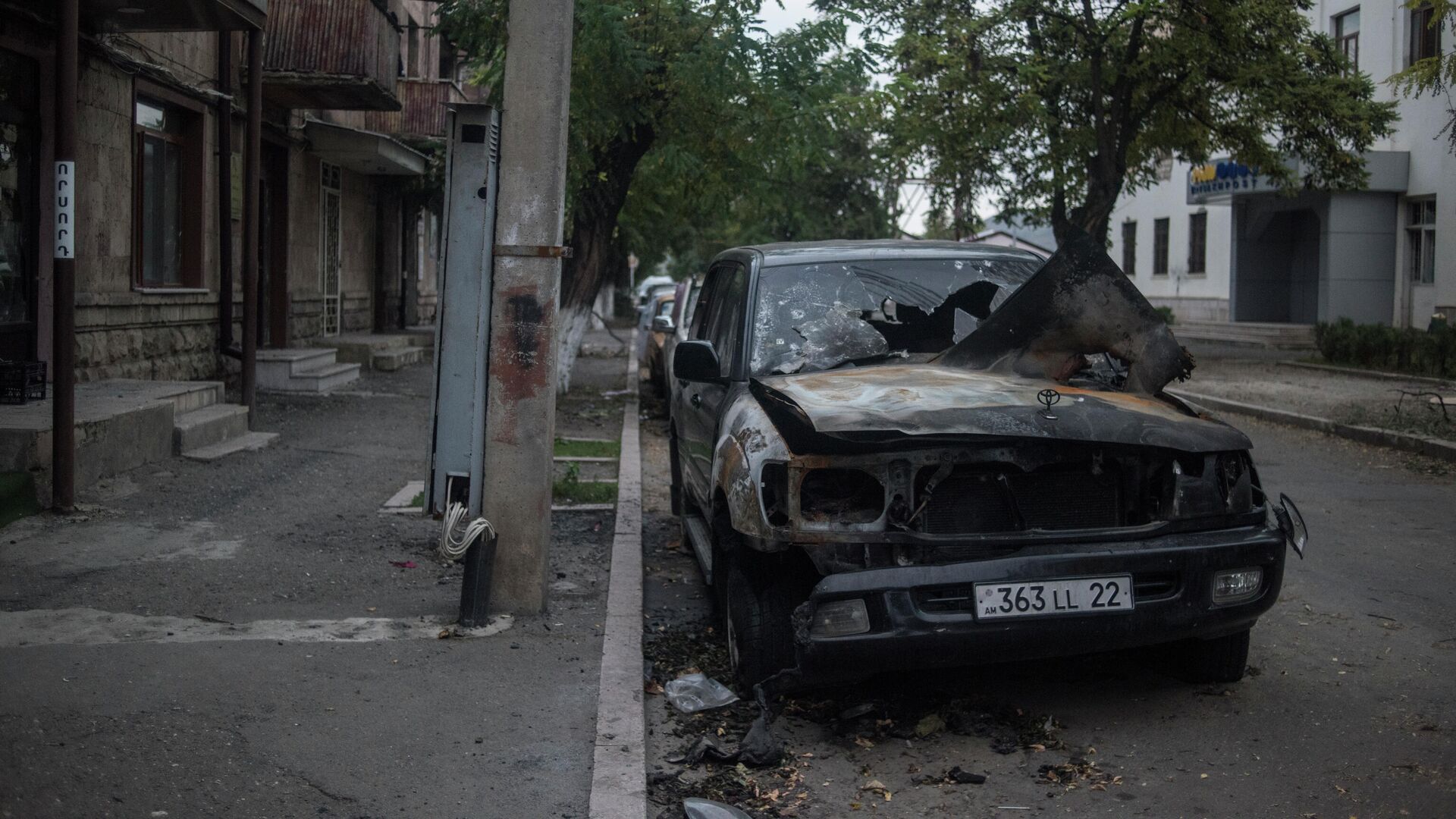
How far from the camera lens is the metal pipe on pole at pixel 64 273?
298 inches

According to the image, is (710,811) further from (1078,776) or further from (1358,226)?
(1358,226)

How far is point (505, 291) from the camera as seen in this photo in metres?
5.54

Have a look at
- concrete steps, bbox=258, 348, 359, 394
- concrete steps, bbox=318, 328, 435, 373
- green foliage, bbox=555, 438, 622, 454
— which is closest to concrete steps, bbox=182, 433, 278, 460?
green foliage, bbox=555, 438, 622, 454

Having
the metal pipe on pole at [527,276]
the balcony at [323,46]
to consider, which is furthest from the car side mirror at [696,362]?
the balcony at [323,46]

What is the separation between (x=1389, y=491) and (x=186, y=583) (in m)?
8.39

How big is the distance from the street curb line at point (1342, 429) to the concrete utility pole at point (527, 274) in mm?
5321

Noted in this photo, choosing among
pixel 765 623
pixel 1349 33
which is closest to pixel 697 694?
pixel 765 623

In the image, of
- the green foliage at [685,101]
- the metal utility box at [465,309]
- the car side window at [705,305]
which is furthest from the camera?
the green foliage at [685,101]

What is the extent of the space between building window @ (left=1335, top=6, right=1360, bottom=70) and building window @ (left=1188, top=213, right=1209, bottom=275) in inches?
327

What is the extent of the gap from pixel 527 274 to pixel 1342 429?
410 inches

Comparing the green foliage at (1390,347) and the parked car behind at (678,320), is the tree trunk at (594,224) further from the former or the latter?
the green foliage at (1390,347)

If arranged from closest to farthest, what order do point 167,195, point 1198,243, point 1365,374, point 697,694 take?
1. point 697,694
2. point 167,195
3. point 1365,374
4. point 1198,243

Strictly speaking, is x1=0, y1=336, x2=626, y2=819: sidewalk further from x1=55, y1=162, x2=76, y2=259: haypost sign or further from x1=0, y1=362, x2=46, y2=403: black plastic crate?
x1=55, y1=162, x2=76, y2=259: haypost sign

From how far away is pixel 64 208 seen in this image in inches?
304
